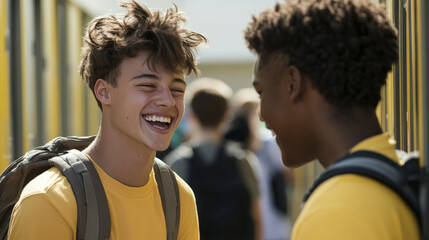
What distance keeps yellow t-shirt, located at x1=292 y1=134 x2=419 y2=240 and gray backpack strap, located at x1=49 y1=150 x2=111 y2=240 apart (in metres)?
0.80

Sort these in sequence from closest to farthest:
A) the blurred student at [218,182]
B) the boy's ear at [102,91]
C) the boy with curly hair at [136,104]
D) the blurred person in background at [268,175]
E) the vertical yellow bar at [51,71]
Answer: the boy with curly hair at [136,104] → the boy's ear at [102,91] → the blurred student at [218,182] → the vertical yellow bar at [51,71] → the blurred person in background at [268,175]

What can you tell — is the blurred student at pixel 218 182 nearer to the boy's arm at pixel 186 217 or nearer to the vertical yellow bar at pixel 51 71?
the vertical yellow bar at pixel 51 71

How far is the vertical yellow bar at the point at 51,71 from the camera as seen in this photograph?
5.13 meters

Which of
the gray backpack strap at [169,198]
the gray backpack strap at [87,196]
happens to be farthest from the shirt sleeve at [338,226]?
the gray backpack strap at [169,198]

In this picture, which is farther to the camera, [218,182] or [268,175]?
[268,175]

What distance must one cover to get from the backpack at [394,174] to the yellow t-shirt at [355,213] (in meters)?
0.01

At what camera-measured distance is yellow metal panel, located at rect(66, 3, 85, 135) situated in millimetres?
5883

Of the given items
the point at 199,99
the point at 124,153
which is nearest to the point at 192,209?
the point at 124,153

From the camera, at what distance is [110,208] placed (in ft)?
7.29

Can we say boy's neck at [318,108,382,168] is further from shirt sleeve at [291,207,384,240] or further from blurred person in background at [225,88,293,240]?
blurred person in background at [225,88,293,240]

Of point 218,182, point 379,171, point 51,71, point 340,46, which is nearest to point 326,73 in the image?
point 340,46

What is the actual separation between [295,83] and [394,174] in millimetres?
381

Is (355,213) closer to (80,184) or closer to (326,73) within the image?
(326,73)

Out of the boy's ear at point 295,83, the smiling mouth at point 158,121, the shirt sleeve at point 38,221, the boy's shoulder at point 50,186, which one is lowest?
the shirt sleeve at point 38,221
